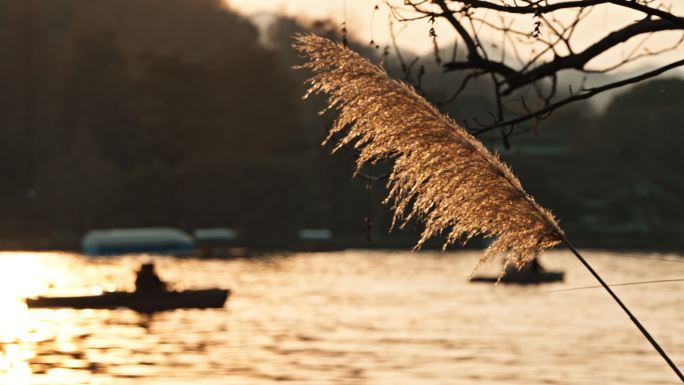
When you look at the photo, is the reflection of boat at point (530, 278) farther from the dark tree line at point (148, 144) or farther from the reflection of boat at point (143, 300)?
the dark tree line at point (148, 144)

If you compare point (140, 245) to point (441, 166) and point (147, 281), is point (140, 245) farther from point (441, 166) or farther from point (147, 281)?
point (441, 166)

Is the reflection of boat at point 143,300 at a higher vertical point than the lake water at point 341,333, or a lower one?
higher

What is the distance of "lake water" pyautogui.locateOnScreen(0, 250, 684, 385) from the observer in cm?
4659

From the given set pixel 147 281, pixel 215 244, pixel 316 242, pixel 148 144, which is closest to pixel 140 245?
pixel 147 281

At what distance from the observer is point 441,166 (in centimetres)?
749

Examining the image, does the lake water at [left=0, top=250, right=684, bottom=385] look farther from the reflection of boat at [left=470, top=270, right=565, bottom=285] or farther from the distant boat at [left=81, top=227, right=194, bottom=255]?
the distant boat at [left=81, top=227, right=194, bottom=255]

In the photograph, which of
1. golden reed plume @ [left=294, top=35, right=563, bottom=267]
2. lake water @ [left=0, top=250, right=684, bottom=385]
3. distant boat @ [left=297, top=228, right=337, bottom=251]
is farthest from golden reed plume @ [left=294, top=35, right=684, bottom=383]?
distant boat @ [left=297, top=228, right=337, bottom=251]

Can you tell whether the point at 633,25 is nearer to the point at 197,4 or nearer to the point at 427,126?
the point at 427,126

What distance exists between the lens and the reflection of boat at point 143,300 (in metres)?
59.2

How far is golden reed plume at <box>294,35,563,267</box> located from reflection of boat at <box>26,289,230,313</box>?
51869mm

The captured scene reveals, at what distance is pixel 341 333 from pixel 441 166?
2138 inches

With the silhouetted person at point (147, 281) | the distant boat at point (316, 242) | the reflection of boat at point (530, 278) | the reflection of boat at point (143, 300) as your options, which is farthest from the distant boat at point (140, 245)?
the distant boat at point (316, 242)

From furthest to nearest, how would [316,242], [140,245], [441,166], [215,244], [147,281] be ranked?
[316,242]
[215,244]
[147,281]
[140,245]
[441,166]

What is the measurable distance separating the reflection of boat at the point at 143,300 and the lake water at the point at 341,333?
1.12 m
